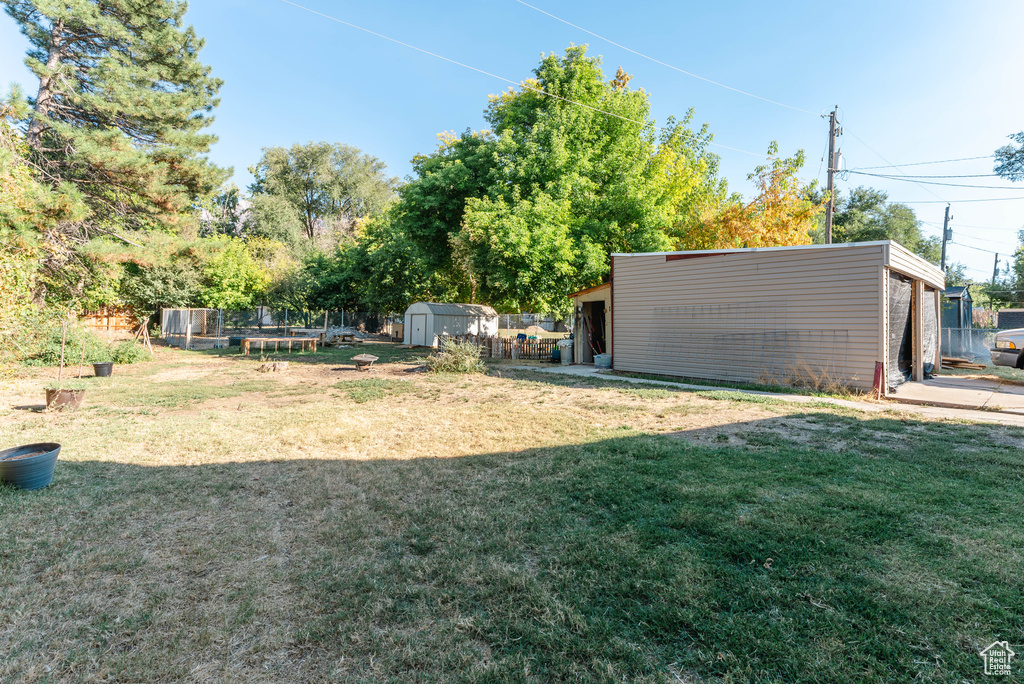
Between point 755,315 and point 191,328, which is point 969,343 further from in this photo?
point 191,328

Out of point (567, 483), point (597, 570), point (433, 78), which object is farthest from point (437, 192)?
point (597, 570)

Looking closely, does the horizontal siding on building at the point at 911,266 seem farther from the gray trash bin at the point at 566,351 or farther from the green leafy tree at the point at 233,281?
the green leafy tree at the point at 233,281

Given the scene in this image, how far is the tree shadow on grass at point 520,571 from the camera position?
2105 mm

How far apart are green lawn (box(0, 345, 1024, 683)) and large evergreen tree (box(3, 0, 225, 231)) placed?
1295 centimetres

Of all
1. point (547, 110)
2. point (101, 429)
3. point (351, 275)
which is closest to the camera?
point (101, 429)

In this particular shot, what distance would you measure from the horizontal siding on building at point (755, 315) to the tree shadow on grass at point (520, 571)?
541 centimetres

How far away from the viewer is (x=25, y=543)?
3164 millimetres

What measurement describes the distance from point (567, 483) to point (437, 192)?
55.1 feet

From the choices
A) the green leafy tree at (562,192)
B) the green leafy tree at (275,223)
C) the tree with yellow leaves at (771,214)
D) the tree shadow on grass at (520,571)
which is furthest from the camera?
the green leafy tree at (275,223)

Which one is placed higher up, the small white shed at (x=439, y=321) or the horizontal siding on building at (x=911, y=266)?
the horizontal siding on building at (x=911, y=266)

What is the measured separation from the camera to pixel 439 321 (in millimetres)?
23938

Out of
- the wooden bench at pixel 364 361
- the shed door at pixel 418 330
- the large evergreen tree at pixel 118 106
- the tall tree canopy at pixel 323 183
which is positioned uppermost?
the tall tree canopy at pixel 323 183

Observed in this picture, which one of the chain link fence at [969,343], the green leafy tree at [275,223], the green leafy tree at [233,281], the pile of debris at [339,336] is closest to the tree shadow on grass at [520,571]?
the chain link fence at [969,343]

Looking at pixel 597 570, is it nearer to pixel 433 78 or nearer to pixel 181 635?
pixel 181 635
